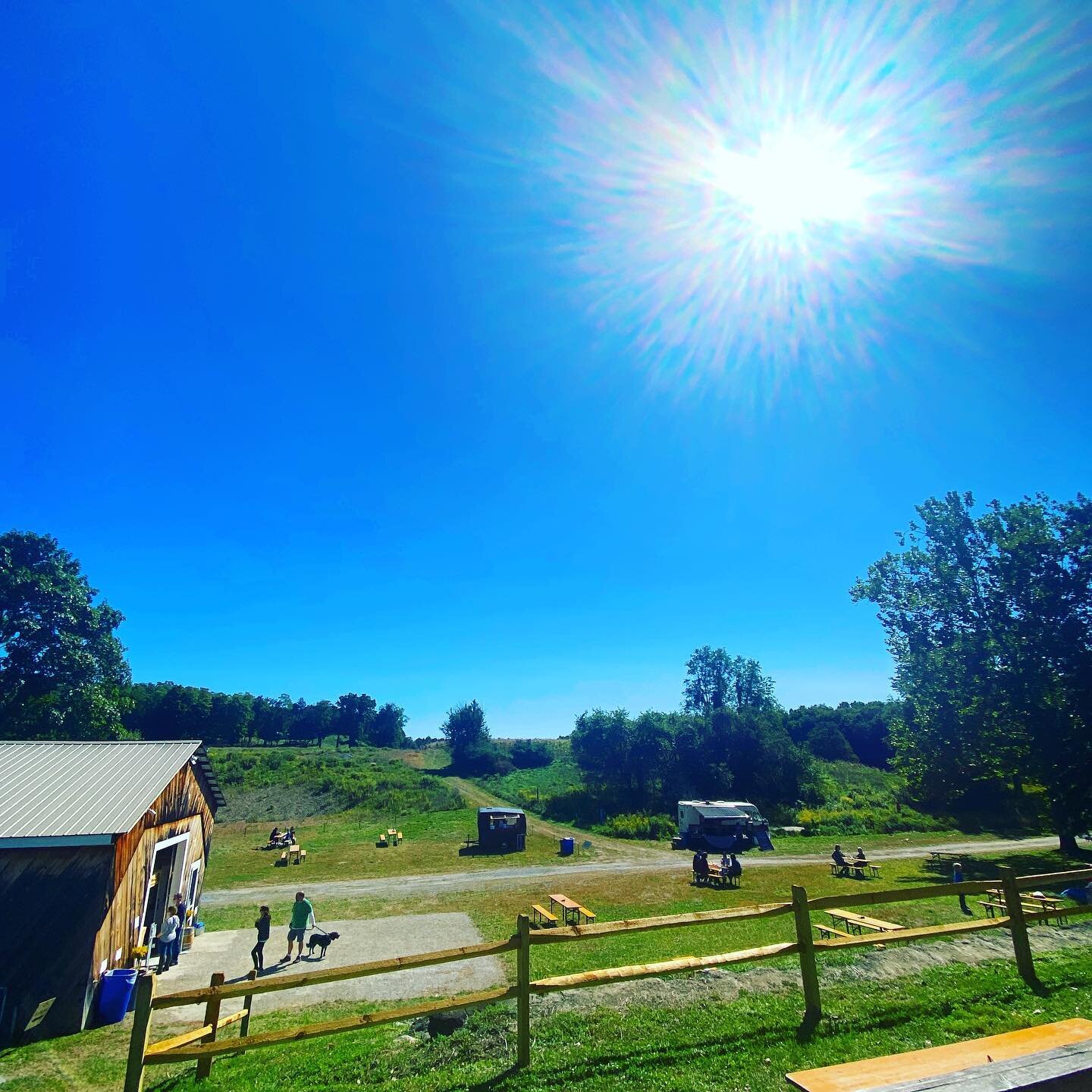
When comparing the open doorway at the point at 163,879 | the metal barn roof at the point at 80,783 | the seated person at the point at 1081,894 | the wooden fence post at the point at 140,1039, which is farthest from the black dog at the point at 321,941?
the seated person at the point at 1081,894

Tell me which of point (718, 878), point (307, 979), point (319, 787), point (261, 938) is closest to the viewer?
point (307, 979)

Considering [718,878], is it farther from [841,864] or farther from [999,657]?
[999,657]

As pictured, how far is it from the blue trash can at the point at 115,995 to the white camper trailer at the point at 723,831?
3227 cm

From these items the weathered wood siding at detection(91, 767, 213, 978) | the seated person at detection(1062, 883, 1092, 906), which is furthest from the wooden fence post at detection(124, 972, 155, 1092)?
the seated person at detection(1062, 883, 1092, 906)

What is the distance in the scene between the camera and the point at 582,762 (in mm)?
71125

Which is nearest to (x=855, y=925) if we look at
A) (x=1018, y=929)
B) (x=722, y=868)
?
(x=1018, y=929)

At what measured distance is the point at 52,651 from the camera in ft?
125

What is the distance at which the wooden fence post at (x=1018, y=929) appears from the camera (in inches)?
346

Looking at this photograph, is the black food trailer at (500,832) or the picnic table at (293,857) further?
the black food trailer at (500,832)

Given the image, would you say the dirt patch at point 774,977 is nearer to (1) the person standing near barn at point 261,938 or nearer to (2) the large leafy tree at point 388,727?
(1) the person standing near barn at point 261,938

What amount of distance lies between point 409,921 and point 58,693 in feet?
104

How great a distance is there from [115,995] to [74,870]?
105 inches

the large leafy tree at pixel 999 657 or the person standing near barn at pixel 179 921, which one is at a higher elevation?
the large leafy tree at pixel 999 657

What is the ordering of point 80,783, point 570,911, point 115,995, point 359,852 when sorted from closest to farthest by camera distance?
point 115,995
point 80,783
point 570,911
point 359,852
